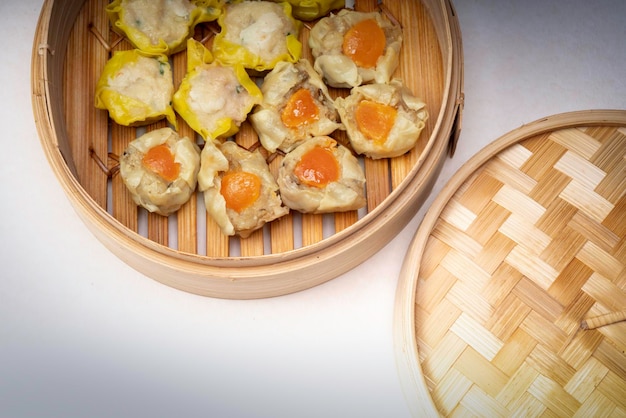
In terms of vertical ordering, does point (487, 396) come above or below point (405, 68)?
below

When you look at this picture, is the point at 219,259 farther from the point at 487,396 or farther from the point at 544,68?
the point at 544,68

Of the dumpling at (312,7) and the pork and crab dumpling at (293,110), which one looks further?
the dumpling at (312,7)

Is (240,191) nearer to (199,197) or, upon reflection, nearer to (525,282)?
(199,197)

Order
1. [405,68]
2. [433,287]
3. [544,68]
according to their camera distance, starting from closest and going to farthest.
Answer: [433,287]
[405,68]
[544,68]

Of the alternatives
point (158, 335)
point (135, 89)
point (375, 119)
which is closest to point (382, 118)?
point (375, 119)

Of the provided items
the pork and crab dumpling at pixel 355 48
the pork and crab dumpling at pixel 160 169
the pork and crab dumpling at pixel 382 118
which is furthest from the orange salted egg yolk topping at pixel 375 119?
the pork and crab dumpling at pixel 160 169

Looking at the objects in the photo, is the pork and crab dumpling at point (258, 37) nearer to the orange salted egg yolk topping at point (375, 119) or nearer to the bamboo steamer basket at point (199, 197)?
the bamboo steamer basket at point (199, 197)

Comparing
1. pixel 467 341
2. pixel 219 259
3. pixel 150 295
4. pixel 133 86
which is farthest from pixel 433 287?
pixel 133 86

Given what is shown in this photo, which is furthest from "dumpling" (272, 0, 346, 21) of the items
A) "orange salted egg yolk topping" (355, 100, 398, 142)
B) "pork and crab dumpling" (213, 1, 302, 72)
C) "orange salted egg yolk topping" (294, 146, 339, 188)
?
"orange salted egg yolk topping" (294, 146, 339, 188)
